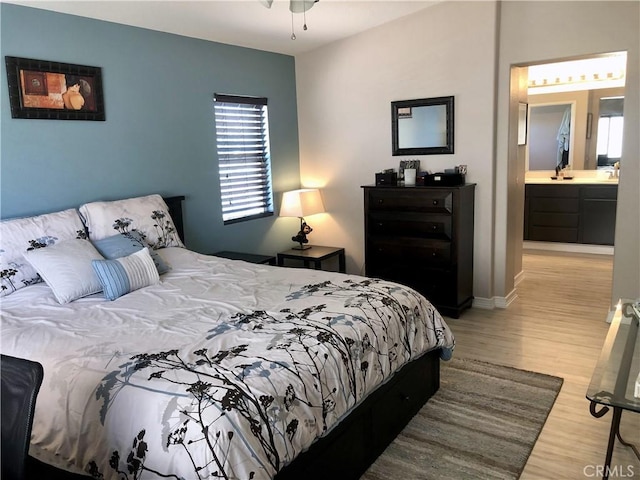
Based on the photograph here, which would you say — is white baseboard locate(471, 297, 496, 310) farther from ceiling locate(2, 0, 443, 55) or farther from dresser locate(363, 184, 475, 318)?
ceiling locate(2, 0, 443, 55)

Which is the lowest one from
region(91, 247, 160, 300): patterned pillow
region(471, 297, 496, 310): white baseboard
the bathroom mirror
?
region(471, 297, 496, 310): white baseboard

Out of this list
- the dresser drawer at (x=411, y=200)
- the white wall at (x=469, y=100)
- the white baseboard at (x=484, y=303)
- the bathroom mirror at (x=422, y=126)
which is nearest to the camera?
the white wall at (x=469, y=100)

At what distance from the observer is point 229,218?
455cm

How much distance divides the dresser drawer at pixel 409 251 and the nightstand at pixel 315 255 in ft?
1.48

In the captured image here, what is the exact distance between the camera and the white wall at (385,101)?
4156 millimetres

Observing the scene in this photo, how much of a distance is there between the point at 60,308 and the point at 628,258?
12.7ft

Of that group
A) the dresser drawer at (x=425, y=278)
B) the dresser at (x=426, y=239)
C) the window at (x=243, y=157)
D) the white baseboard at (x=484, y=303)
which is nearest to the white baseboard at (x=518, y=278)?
the white baseboard at (x=484, y=303)

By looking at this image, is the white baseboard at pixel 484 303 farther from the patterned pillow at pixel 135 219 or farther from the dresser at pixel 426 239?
the patterned pillow at pixel 135 219

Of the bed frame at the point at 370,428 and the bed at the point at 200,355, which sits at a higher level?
the bed at the point at 200,355

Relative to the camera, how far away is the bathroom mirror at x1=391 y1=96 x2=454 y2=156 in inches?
171

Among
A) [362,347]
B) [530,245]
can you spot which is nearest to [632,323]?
[362,347]

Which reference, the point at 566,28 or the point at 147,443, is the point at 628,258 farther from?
the point at 147,443

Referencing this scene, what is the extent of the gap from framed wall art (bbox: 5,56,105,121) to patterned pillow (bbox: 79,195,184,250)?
618mm

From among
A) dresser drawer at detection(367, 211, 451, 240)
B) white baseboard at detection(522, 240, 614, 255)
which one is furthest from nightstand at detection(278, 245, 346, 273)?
white baseboard at detection(522, 240, 614, 255)
